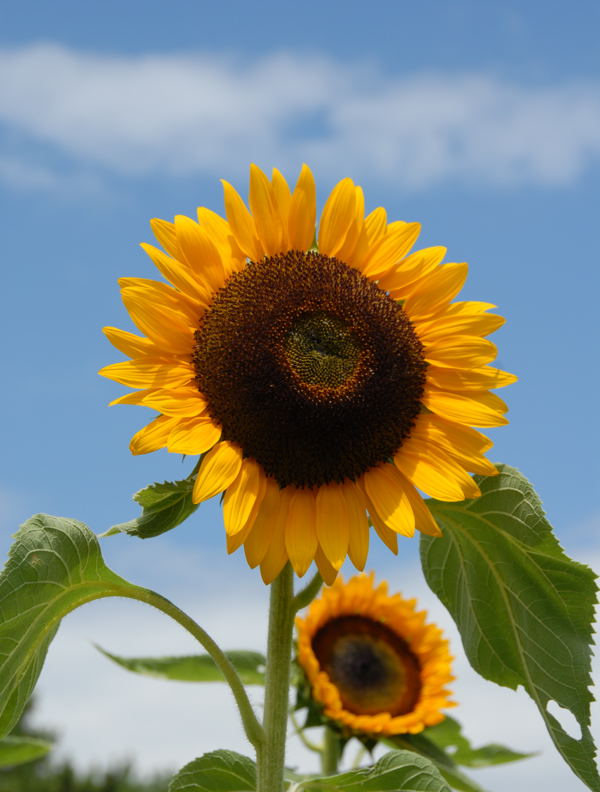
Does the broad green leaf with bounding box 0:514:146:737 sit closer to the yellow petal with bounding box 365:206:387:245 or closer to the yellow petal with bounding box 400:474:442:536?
the yellow petal with bounding box 400:474:442:536

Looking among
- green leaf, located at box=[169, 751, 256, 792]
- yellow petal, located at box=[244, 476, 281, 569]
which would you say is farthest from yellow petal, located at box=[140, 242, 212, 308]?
green leaf, located at box=[169, 751, 256, 792]

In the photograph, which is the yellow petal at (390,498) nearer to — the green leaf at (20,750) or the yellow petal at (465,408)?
the yellow petal at (465,408)

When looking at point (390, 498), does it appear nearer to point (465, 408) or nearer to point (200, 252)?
point (465, 408)

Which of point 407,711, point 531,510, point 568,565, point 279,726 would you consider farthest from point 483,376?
point 407,711

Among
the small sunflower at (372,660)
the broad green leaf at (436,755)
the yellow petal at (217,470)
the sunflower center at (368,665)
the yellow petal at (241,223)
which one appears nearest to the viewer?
the yellow petal at (217,470)

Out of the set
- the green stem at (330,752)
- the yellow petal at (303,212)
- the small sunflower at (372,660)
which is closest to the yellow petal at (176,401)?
the yellow petal at (303,212)

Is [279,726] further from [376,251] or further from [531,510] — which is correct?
[376,251]
